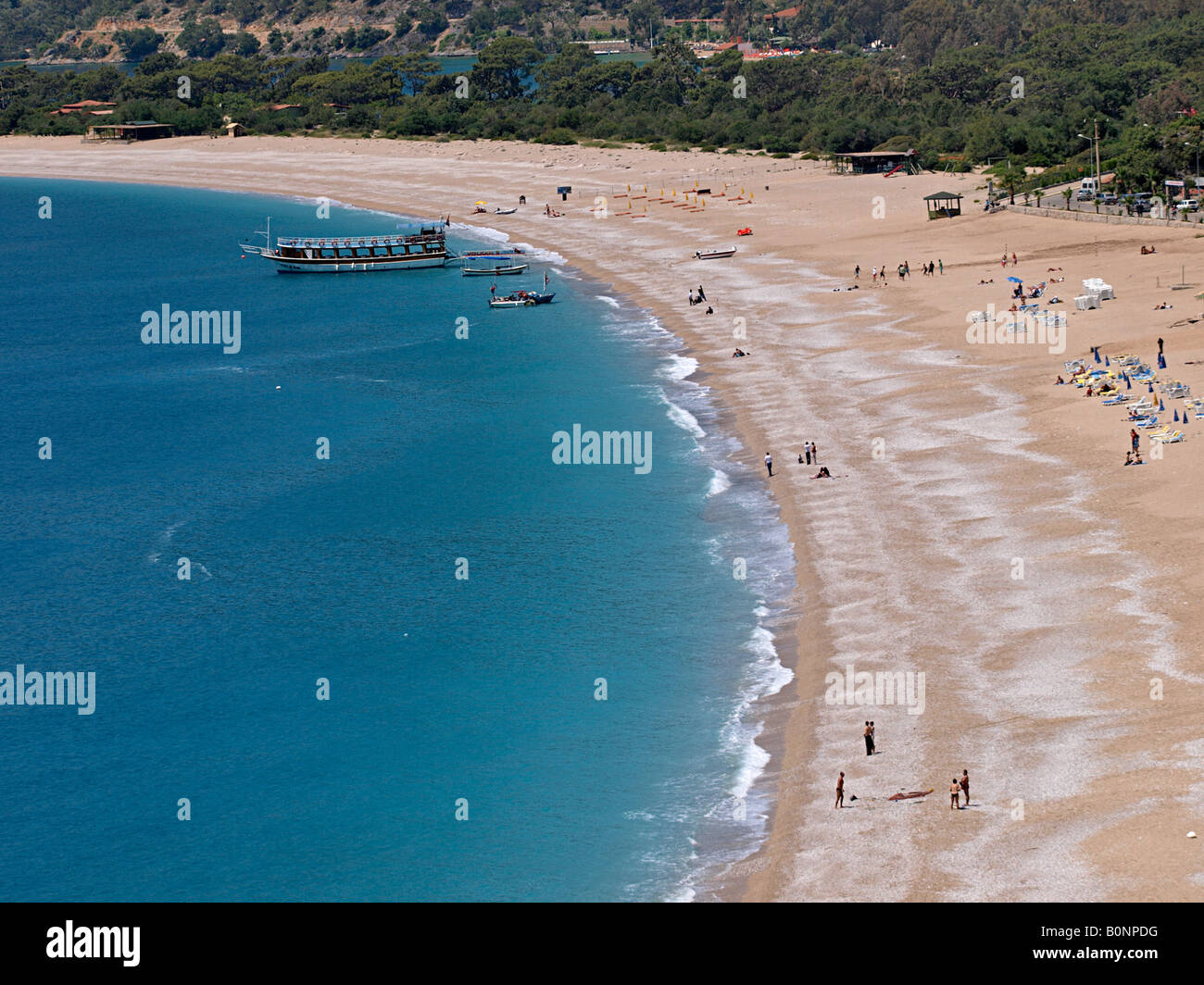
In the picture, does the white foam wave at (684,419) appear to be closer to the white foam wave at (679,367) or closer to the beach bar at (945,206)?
the white foam wave at (679,367)

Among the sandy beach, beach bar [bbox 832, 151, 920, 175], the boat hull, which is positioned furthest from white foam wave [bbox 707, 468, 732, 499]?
beach bar [bbox 832, 151, 920, 175]

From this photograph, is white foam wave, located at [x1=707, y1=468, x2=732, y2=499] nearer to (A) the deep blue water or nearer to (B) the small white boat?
(A) the deep blue water

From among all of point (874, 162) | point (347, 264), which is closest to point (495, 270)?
point (347, 264)

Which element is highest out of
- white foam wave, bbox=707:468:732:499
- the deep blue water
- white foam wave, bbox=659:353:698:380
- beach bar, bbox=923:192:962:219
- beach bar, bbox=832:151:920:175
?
beach bar, bbox=832:151:920:175

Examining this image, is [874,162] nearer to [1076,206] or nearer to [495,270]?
[1076,206]

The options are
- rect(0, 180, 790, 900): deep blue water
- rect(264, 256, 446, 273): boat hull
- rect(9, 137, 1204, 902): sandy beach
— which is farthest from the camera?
rect(264, 256, 446, 273): boat hull

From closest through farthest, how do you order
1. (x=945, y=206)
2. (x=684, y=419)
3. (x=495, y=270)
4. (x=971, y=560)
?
(x=971, y=560) < (x=684, y=419) < (x=945, y=206) < (x=495, y=270)
